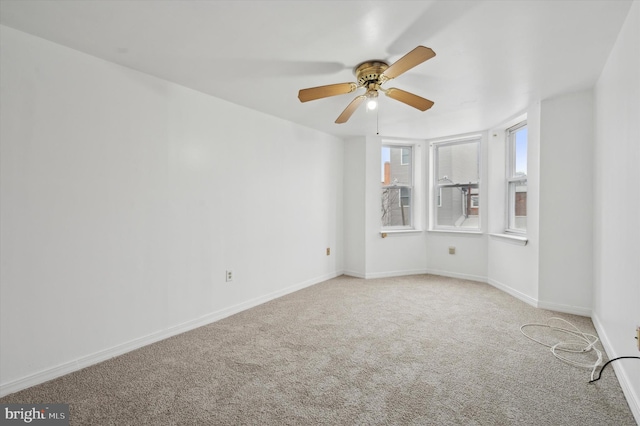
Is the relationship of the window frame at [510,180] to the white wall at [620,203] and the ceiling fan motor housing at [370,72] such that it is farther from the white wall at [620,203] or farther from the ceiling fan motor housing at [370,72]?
the ceiling fan motor housing at [370,72]

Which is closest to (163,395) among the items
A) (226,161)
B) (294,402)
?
(294,402)

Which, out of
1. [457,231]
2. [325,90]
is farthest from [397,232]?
[325,90]

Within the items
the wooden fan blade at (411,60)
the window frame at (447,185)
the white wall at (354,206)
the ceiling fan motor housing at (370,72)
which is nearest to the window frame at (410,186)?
the window frame at (447,185)

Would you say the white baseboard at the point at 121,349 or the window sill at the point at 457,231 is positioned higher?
the window sill at the point at 457,231

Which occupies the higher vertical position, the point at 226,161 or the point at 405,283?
the point at 226,161

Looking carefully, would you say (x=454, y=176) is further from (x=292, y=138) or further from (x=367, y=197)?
(x=292, y=138)

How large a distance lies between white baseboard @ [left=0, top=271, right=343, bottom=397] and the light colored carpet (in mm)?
55

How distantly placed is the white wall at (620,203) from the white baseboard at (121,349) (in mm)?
3033

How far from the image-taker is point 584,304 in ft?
10.0

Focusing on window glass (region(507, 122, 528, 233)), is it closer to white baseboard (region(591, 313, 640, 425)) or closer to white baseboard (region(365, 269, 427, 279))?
white baseboard (region(365, 269, 427, 279))

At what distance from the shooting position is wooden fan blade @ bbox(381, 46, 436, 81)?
1.75 meters

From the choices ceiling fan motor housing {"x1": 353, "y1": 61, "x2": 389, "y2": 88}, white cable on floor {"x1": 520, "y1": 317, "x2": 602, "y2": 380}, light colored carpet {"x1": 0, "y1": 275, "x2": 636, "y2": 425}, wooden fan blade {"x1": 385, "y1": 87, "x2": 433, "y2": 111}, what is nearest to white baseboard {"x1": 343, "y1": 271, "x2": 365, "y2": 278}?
light colored carpet {"x1": 0, "y1": 275, "x2": 636, "y2": 425}

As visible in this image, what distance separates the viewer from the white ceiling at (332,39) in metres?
1.70

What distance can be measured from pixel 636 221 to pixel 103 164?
11.3 ft
